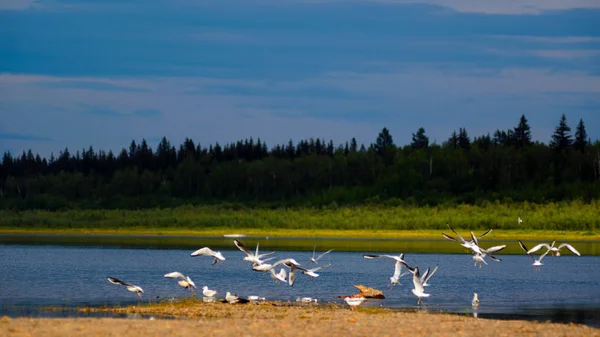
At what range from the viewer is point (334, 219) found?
10762 centimetres

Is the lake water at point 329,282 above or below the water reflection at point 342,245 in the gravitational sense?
below

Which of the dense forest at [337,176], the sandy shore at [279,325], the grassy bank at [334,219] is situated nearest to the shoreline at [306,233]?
the grassy bank at [334,219]

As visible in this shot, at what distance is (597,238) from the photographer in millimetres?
89500

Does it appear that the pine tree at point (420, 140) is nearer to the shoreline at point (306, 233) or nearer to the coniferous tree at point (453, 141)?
the coniferous tree at point (453, 141)

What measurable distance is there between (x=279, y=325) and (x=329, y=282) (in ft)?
60.6

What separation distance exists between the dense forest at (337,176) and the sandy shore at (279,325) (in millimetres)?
90160

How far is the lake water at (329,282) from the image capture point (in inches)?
1212

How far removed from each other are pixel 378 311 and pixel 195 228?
266 ft

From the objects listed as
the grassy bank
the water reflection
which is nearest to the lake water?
the water reflection

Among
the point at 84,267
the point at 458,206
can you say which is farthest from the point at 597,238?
the point at 84,267

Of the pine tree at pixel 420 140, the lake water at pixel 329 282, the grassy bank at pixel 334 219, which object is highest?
the pine tree at pixel 420 140

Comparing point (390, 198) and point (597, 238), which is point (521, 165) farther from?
point (597, 238)

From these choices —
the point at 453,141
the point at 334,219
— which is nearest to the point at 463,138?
the point at 453,141

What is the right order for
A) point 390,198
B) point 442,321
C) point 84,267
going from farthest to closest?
1. point 390,198
2. point 84,267
3. point 442,321
